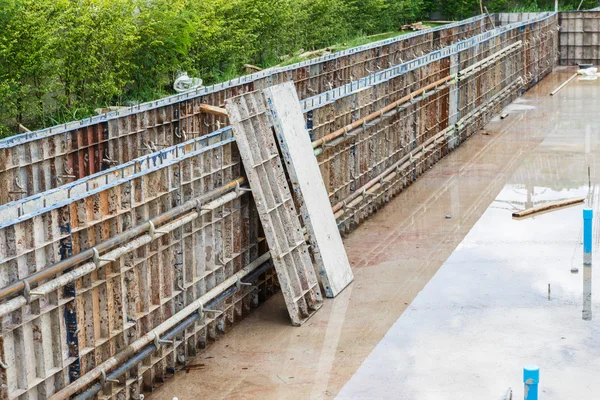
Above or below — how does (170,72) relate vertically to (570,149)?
above

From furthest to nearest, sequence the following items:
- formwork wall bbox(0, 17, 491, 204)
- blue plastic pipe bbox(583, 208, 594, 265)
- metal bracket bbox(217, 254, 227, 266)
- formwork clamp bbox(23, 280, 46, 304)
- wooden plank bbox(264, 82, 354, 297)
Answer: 1. formwork wall bbox(0, 17, 491, 204)
2. wooden plank bbox(264, 82, 354, 297)
3. blue plastic pipe bbox(583, 208, 594, 265)
4. metal bracket bbox(217, 254, 227, 266)
5. formwork clamp bbox(23, 280, 46, 304)

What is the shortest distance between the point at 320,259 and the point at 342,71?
13.0 m

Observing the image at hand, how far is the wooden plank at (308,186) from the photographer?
13.0m

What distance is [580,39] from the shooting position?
4306 cm

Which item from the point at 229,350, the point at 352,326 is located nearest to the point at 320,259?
the point at 352,326

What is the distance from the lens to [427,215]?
59.0 ft

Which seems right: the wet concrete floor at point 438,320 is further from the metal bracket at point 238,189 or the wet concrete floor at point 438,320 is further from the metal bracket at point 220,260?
the metal bracket at point 238,189

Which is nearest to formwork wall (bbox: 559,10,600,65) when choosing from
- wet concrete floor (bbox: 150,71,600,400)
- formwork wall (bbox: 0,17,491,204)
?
formwork wall (bbox: 0,17,491,204)

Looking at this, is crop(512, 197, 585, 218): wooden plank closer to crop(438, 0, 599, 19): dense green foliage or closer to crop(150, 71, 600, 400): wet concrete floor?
crop(150, 71, 600, 400): wet concrete floor

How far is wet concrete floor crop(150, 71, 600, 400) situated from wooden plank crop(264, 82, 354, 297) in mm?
353

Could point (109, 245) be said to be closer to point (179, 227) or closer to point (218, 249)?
point (179, 227)

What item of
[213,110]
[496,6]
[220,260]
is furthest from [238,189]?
[496,6]

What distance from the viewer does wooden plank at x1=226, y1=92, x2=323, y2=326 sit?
12211mm

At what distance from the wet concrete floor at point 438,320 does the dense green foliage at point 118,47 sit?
8026 mm
